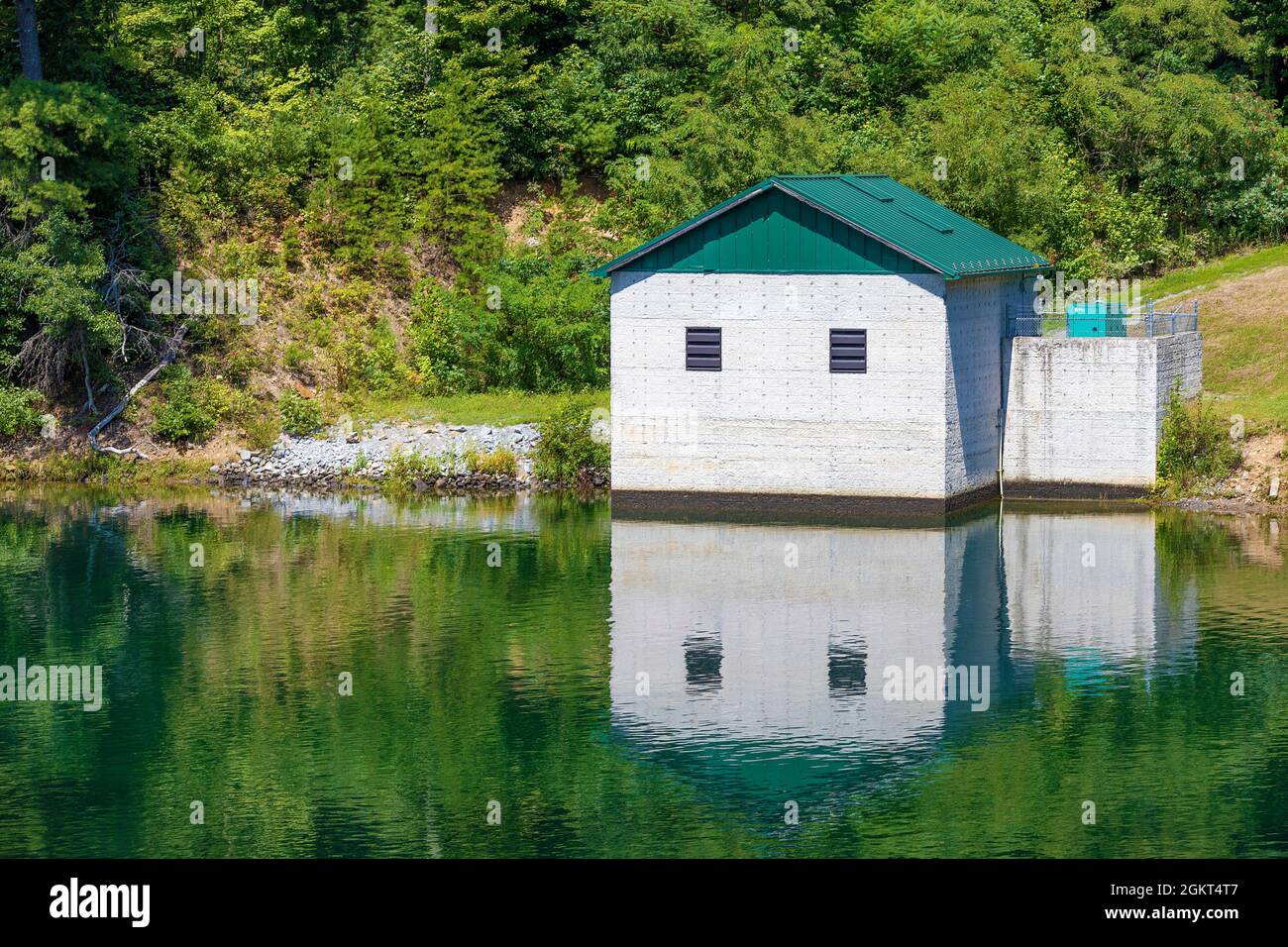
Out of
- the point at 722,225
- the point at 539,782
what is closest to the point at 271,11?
the point at 722,225

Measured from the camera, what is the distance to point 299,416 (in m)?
56.2

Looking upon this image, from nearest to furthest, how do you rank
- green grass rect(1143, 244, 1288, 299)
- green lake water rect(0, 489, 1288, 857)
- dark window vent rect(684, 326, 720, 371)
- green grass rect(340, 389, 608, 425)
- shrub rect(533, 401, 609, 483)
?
green lake water rect(0, 489, 1288, 857) < dark window vent rect(684, 326, 720, 371) < shrub rect(533, 401, 609, 483) < green grass rect(340, 389, 608, 425) < green grass rect(1143, 244, 1288, 299)

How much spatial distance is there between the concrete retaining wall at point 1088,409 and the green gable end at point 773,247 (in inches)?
222

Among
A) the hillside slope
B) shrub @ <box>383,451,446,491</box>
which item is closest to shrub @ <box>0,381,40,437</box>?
shrub @ <box>383,451,446,491</box>

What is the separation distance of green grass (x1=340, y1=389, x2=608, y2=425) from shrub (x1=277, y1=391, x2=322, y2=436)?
3.92ft

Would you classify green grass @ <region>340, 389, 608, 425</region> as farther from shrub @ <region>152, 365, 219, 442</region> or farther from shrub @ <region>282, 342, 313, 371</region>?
shrub @ <region>152, 365, 219, 442</region>

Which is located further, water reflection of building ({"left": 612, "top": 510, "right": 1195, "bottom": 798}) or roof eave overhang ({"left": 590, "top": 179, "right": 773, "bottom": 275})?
roof eave overhang ({"left": 590, "top": 179, "right": 773, "bottom": 275})

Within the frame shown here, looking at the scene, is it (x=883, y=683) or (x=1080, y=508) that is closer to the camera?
(x=883, y=683)

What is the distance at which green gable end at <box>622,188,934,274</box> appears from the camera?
1811 inches

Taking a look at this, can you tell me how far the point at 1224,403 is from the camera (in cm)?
4978

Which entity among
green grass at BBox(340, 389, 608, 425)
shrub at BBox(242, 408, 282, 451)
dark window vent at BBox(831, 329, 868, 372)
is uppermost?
dark window vent at BBox(831, 329, 868, 372)

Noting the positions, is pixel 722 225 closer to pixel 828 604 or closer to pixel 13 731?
pixel 828 604

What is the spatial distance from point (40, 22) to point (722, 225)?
24354 millimetres
